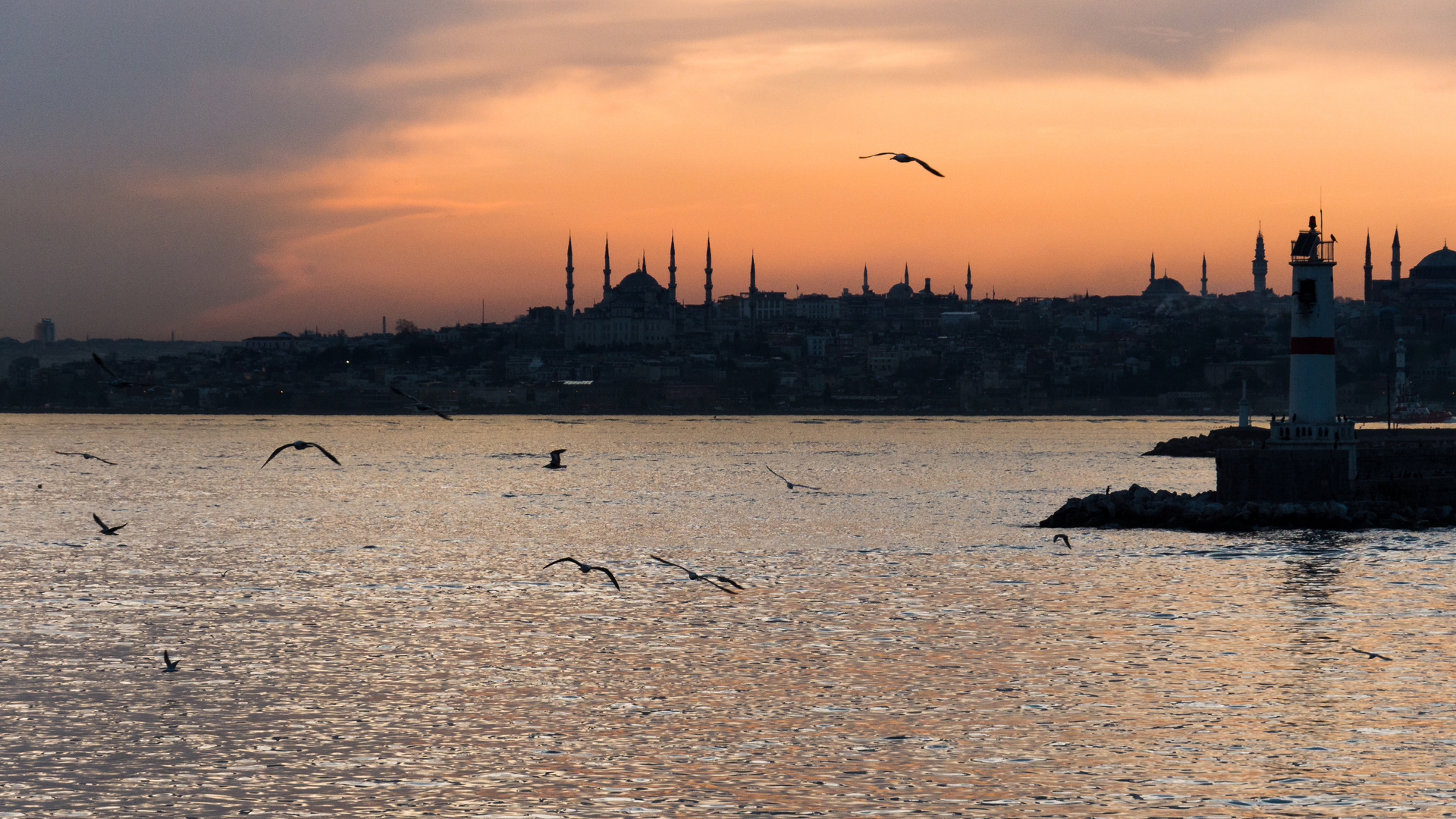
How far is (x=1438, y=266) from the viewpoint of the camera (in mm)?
192375

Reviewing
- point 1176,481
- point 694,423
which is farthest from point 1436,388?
point 1176,481

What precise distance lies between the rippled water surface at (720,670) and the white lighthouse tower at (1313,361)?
250cm

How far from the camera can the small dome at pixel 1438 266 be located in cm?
19088

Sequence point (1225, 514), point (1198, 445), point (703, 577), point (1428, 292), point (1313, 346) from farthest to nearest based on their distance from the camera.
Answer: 1. point (1428, 292)
2. point (1198, 445)
3. point (1225, 514)
4. point (1313, 346)
5. point (703, 577)

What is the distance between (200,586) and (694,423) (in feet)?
423

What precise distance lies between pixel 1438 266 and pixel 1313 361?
577 ft

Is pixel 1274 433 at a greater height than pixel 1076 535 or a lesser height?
greater

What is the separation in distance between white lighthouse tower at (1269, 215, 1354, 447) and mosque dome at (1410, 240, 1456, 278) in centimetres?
17278

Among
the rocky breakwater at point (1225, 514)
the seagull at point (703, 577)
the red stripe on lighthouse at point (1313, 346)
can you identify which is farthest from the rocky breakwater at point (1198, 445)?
the seagull at point (703, 577)

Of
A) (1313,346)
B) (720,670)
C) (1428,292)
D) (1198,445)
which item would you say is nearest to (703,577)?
(720,670)

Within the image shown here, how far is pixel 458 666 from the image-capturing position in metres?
16.5

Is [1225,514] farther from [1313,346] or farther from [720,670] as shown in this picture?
[720,670]

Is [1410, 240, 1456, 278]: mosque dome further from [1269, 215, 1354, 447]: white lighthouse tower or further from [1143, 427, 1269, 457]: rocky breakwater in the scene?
[1269, 215, 1354, 447]: white lighthouse tower

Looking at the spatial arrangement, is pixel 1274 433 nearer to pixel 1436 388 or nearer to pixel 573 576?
pixel 573 576
